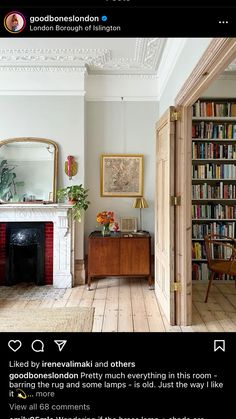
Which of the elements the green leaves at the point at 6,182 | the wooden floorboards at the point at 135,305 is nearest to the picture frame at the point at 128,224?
the wooden floorboards at the point at 135,305

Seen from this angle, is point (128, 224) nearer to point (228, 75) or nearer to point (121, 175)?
point (121, 175)

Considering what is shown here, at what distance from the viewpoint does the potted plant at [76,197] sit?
120 inches

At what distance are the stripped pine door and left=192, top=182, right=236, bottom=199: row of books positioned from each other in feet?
2.49

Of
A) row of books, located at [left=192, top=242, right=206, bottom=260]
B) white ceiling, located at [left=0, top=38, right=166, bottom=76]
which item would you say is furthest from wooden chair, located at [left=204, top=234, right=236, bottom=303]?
white ceiling, located at [left=0, top=38, right=166, bottom=76]

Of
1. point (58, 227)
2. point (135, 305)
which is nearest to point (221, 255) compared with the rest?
point (135, 305)

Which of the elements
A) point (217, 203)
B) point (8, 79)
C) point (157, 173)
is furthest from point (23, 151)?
point (217, 203)

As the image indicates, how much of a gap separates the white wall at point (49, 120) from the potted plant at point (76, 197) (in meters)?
0.28

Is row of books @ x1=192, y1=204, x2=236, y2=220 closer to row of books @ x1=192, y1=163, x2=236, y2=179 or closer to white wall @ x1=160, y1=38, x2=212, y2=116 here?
row of books @ x1=192, y1=163, x2=236, y2=179

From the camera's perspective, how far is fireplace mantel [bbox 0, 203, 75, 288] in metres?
3.08

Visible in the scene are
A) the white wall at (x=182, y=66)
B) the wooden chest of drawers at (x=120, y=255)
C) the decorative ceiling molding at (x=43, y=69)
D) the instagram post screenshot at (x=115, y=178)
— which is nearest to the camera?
the white wall at (x=182, y=66)

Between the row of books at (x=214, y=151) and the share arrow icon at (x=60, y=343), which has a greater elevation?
the row of books at (x=214, y=151)

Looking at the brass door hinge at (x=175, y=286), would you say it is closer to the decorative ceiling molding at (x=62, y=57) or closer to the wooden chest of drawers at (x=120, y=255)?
the wooden chest of drawers at (x=120, y=255)
